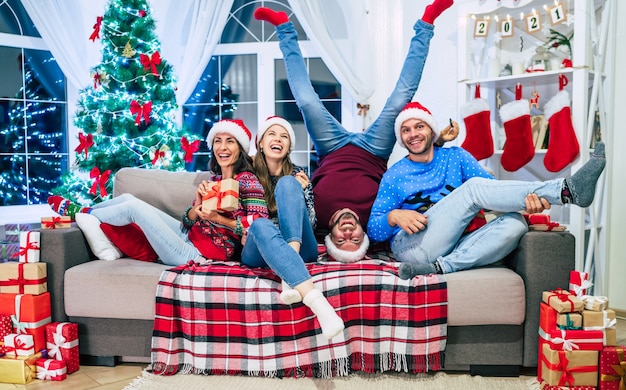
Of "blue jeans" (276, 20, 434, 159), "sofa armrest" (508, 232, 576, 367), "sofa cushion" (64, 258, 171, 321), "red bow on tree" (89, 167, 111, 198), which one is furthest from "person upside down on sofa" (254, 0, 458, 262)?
"red bow on tree" (89, 167, 111, 198)

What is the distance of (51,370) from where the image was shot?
6.71 feet

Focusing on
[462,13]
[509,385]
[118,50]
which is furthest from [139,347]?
[462,13]

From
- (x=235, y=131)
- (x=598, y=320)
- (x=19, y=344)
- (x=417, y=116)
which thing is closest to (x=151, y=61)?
(x=235, y=131)

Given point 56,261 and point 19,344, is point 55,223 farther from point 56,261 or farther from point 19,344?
point 19,344

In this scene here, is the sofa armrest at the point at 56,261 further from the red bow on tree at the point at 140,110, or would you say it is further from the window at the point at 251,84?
the window at the point at 251,84

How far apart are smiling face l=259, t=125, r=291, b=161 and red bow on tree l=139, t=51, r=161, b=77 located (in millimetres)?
1767

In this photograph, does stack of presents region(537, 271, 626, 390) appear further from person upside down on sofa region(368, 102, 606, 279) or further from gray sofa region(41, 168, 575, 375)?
person upside down on sofa region(368, 102, 606, 279)

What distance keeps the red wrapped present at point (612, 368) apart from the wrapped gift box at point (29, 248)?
88.7 inches

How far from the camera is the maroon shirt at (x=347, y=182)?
2.59 metres

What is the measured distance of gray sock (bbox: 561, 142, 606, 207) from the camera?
1908 millimetres

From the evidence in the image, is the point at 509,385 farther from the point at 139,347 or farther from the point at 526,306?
the point at 139,347

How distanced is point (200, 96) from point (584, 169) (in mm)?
3458

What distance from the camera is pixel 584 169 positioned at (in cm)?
192

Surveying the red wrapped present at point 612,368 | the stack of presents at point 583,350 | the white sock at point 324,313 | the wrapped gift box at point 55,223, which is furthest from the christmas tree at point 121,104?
the red wrapped present at point 612,368
